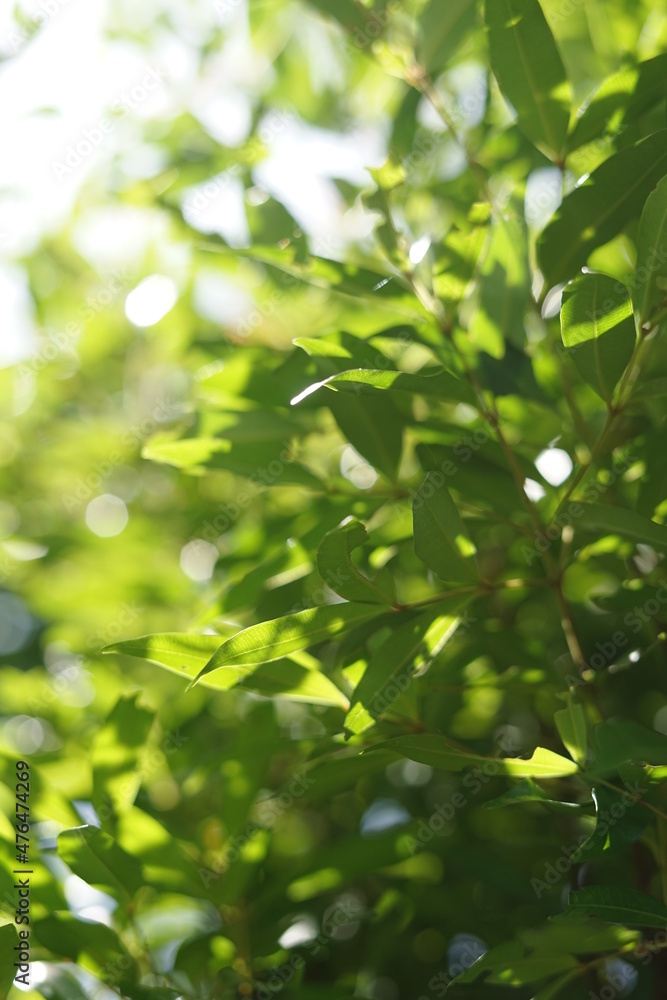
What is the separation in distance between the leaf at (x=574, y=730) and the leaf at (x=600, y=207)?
1.22 feet

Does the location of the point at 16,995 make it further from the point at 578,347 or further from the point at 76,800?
the point at 578,347

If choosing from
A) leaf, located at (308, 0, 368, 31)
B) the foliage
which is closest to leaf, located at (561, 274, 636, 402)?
the foliage

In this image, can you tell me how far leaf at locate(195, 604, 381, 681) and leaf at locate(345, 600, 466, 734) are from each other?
0.03m

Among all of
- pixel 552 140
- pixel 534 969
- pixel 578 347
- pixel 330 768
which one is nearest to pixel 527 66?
pixel 552 140

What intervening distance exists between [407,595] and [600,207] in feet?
1.86

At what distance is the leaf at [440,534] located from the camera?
1.94 feet

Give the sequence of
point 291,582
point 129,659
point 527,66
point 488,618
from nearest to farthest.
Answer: point 527,66, point 291,582, point 488,618, point 129,659

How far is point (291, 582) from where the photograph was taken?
2.69 ft

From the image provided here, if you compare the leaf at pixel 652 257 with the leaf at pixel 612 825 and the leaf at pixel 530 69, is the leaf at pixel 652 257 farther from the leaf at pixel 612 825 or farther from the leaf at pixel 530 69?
the leaf at pixel 612 825

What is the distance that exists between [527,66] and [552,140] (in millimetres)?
66

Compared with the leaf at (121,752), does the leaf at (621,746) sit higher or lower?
higher

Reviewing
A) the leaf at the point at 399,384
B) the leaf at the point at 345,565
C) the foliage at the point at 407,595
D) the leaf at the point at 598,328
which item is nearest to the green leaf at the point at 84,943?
the foliage at the point at 407,595

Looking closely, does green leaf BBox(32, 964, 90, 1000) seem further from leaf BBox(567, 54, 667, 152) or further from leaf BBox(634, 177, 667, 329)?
leaf BBox(567, 54, 667, 152)

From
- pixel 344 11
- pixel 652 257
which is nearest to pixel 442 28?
pixel 344 11
